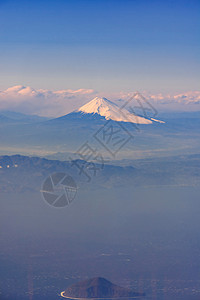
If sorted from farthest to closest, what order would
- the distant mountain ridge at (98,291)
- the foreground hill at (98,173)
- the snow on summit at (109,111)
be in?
the snow on summit at (109,111), the foreground hill at (98,173), the distant mountain ridge at (98,291)

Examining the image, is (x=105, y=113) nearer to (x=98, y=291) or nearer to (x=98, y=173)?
(x=98, y=173)

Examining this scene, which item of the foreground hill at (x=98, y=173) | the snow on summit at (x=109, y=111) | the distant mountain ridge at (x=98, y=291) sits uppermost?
the snow on summit at (x=109, y=111)

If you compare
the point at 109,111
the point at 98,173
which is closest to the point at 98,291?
the point at 98,173

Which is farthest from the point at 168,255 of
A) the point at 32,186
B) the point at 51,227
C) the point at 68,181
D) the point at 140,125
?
the point at 140,125

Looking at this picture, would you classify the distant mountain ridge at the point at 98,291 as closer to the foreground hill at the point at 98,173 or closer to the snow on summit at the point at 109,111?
the foreground hill at the point at 98,173

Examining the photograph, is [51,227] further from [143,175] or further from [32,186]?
[143,175]

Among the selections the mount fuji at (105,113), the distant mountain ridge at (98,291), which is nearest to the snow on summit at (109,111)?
the mount fuji at (105,113)

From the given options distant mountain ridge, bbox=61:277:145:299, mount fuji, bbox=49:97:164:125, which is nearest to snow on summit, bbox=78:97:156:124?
mount fuji, bbox=49:97:164:125
